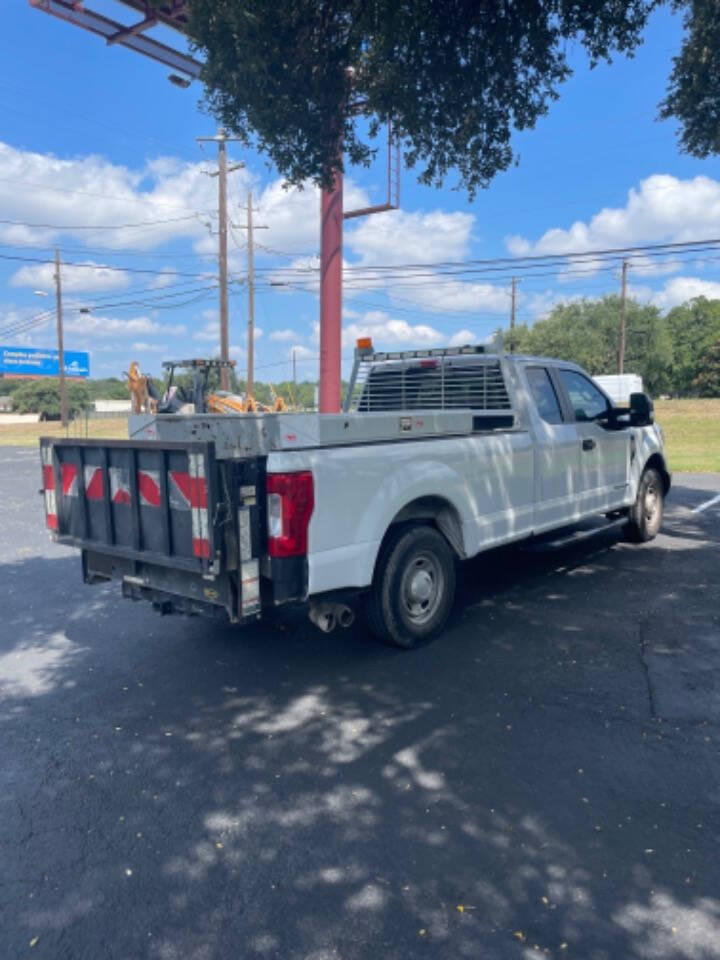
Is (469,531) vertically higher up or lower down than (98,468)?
lower down

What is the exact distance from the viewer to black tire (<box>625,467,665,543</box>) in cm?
795

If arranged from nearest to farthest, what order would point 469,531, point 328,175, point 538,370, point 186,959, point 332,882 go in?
point 186,959 → point 332,882 → point 469,531 → point 538,370 → point 328,175

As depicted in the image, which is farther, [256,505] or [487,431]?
[487,431]

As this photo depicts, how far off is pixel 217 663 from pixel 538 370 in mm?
3864

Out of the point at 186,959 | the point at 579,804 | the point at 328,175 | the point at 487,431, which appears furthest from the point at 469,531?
the point at 328,175

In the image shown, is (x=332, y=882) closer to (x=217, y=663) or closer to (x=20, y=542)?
(x=217, y=663)

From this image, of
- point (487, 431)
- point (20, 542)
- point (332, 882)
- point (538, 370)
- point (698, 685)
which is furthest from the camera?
point (20, 542)

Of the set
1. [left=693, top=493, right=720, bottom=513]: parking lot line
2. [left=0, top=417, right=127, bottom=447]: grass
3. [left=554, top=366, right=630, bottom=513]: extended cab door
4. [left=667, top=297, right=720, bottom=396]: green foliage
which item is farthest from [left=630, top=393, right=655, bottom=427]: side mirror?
[left=667, top=297, right=720, bottom=396]: green foliage

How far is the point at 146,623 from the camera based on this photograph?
5684mm

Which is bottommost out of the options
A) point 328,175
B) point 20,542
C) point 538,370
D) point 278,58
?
point 20,542

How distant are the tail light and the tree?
2404 inches

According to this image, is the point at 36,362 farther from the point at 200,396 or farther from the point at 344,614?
the point at 344,614

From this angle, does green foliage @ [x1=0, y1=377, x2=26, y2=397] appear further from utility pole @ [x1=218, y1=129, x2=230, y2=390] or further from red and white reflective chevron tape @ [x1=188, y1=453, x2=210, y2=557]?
red and white reflective chevron tape @ [x1=188, y1=453, x2=210, y2=557]

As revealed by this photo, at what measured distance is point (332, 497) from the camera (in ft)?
13.4
